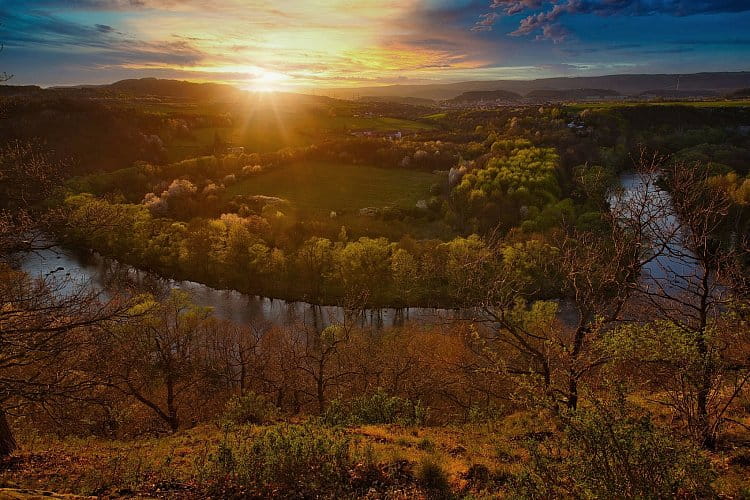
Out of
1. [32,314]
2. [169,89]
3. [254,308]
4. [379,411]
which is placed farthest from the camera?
[169,89]

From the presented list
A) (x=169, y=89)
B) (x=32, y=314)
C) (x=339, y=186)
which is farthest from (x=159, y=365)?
(x=169, y=89)

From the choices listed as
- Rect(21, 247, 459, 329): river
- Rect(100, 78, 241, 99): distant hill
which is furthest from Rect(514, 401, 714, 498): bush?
Rect(100, 78, 241, 99): distant hill

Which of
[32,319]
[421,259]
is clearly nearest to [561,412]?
[32,319]

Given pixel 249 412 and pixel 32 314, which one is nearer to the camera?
pixel 32 314

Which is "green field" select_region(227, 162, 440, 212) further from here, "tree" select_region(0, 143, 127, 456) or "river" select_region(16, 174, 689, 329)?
"tree" select_region(0, 143, 127, 456)

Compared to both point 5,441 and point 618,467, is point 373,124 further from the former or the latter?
point 618,467

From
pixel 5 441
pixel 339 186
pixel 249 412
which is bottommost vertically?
pixel 249 412

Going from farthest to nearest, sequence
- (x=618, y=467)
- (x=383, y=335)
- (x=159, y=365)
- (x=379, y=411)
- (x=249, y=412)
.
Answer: (x=383, y=335) → (x=159, y=365) → (x=249, y=412) → (x=379, y=411) → (x=618, y=467)
